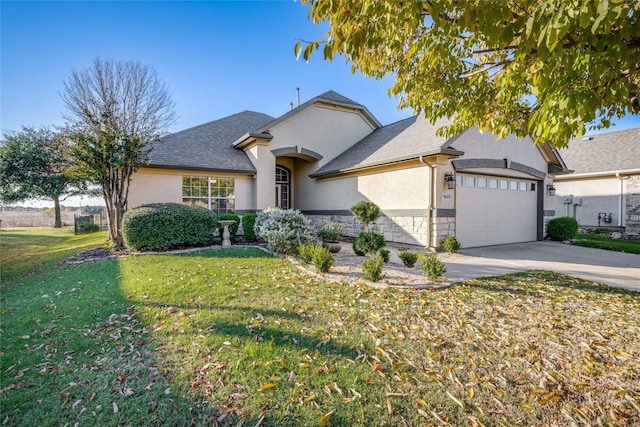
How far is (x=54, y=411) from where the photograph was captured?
255cm

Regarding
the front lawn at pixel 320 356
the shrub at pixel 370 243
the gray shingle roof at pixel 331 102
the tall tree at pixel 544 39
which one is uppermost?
the gray shingle roof at pixel 331 102

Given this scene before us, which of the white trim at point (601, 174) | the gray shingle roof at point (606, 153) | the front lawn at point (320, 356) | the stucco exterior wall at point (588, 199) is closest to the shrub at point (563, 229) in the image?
the white trim at point (601, 174)

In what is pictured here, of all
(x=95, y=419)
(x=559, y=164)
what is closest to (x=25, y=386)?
(x=95, y=419)

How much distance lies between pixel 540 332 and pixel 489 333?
67 cm

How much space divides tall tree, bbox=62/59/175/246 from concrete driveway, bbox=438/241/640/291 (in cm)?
1093

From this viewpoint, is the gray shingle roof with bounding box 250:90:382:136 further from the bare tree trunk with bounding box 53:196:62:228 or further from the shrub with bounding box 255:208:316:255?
the bare tree trunk with bounding box 53:196:62:228

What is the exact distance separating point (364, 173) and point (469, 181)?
399 centimetres

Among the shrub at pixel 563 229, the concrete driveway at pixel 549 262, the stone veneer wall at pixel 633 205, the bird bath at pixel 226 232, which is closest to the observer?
the concrete driveway at pixel 549 262

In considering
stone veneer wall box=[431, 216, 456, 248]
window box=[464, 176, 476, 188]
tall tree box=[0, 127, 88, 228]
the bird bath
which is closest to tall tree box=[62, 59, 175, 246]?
the bird bath

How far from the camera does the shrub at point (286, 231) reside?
8641 millimetres

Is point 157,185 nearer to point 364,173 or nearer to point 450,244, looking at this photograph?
point 364,173

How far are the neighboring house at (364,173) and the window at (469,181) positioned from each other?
4 centimetres

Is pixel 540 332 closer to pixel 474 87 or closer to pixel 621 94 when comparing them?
pixel 621 94

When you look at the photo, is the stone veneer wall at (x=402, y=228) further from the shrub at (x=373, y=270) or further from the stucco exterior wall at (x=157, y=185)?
the stucco exterior wall at (x=157, y=185)
